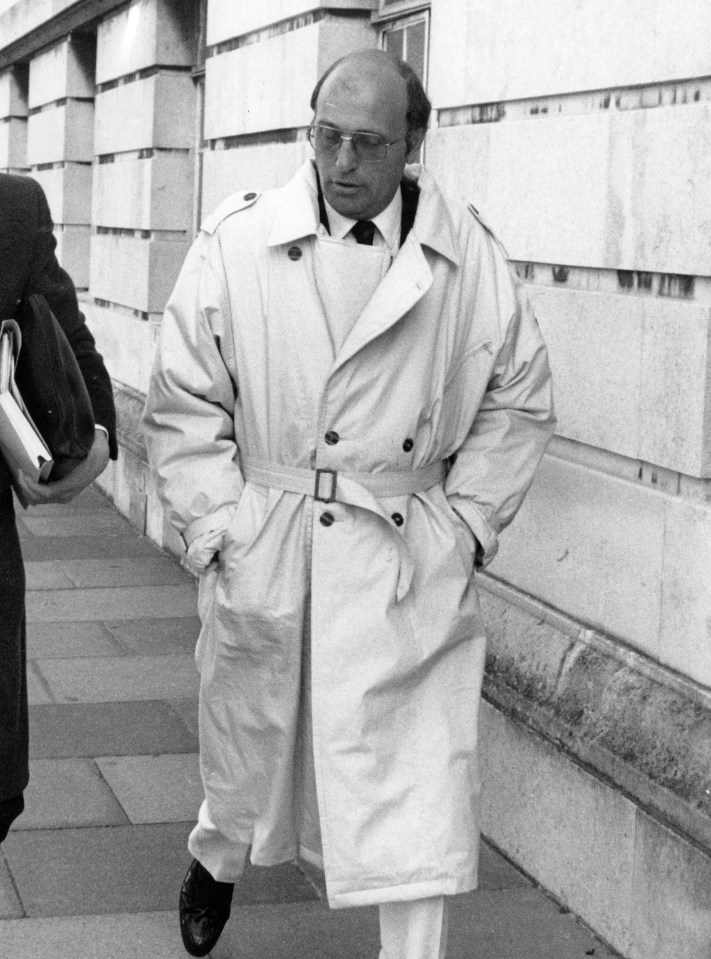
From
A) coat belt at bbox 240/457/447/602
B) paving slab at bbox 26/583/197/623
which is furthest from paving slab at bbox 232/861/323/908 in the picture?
paving slab at bbox 26/583/197/623

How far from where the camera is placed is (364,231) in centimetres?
374

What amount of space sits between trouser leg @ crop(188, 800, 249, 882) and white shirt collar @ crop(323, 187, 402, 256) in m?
1.29

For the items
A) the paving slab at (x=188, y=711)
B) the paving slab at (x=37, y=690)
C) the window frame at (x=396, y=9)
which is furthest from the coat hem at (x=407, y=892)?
the window frame at (x=396, y=9)

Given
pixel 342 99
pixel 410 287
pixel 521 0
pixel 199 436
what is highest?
pixel 521 0

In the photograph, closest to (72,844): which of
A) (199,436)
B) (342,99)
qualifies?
(199,436)

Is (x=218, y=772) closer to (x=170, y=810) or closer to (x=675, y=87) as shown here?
(x=170, y=810)

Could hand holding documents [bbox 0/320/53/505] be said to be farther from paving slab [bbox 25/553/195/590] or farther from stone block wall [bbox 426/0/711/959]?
paving slab [bbox 25/553/195/590]

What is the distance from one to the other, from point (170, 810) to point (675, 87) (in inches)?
94.6

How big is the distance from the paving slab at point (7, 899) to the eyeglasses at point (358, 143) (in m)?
1.91

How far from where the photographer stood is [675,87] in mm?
4133

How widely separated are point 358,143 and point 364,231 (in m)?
0.21

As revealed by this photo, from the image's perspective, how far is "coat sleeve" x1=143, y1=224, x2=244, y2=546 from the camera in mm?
3756

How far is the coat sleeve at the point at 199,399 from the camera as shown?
3756mm

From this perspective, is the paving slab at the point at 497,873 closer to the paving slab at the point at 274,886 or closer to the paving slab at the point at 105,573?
the paving slab at the point at 274,886
